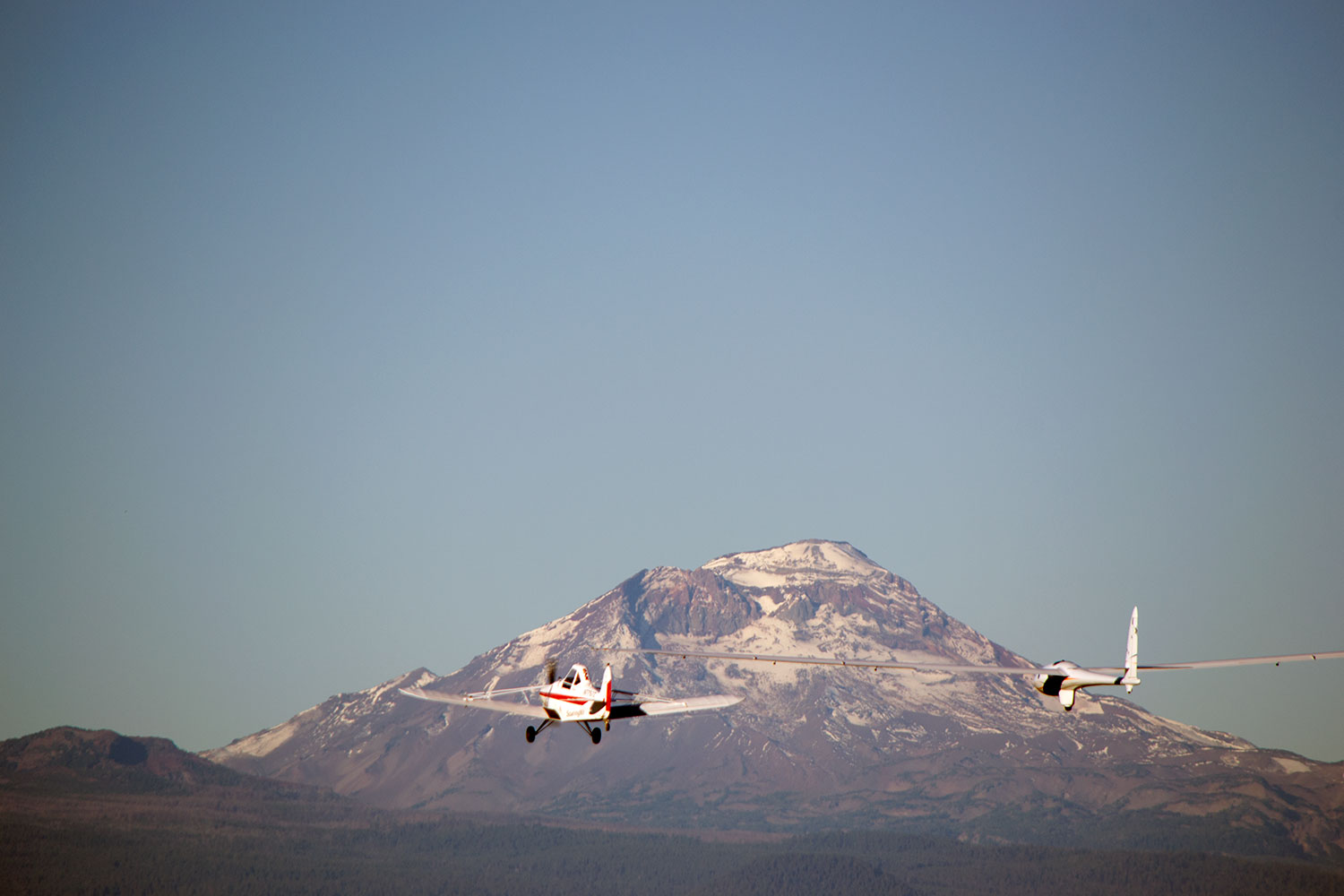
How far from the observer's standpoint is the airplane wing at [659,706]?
268 feet

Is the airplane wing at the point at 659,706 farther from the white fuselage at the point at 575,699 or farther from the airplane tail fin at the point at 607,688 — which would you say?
the white fuselage at the point at 575,699

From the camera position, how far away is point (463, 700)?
91.4 metres

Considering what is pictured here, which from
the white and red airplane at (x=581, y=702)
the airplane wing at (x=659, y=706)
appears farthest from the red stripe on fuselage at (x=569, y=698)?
the airplane wing at (x=659, y=706)

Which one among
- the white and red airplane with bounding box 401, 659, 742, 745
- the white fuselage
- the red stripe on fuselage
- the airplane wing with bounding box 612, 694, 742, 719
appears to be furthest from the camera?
the red stripe on fuselage

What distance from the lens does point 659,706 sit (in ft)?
289

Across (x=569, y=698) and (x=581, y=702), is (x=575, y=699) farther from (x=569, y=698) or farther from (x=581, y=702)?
(x=581, y=702)

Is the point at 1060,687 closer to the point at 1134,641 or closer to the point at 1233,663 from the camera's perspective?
the point at 1134,641

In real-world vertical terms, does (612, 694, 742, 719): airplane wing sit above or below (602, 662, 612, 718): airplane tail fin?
below

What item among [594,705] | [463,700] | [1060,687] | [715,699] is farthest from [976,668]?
[463,700]

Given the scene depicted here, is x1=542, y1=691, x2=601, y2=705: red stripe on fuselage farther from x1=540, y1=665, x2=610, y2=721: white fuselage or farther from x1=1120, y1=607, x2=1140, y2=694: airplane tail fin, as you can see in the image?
x1=1120, y1=607, x2=1140, y2=694: airplane tail fin

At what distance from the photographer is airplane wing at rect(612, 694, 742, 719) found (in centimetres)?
8156

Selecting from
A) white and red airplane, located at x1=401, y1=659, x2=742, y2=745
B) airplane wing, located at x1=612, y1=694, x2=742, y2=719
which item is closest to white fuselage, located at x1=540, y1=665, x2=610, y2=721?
white and red airplane, located at x1=401, y1=659, x2=742, y2=745

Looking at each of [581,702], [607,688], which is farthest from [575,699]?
[607,688]

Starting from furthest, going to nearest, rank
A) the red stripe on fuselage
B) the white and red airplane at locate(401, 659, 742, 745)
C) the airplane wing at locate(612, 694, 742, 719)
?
the red stripe on fuselage, the white and red airplane at locate(401, 659, 742, 745), the airplane wing at locate(612, 694, 742, 719)
